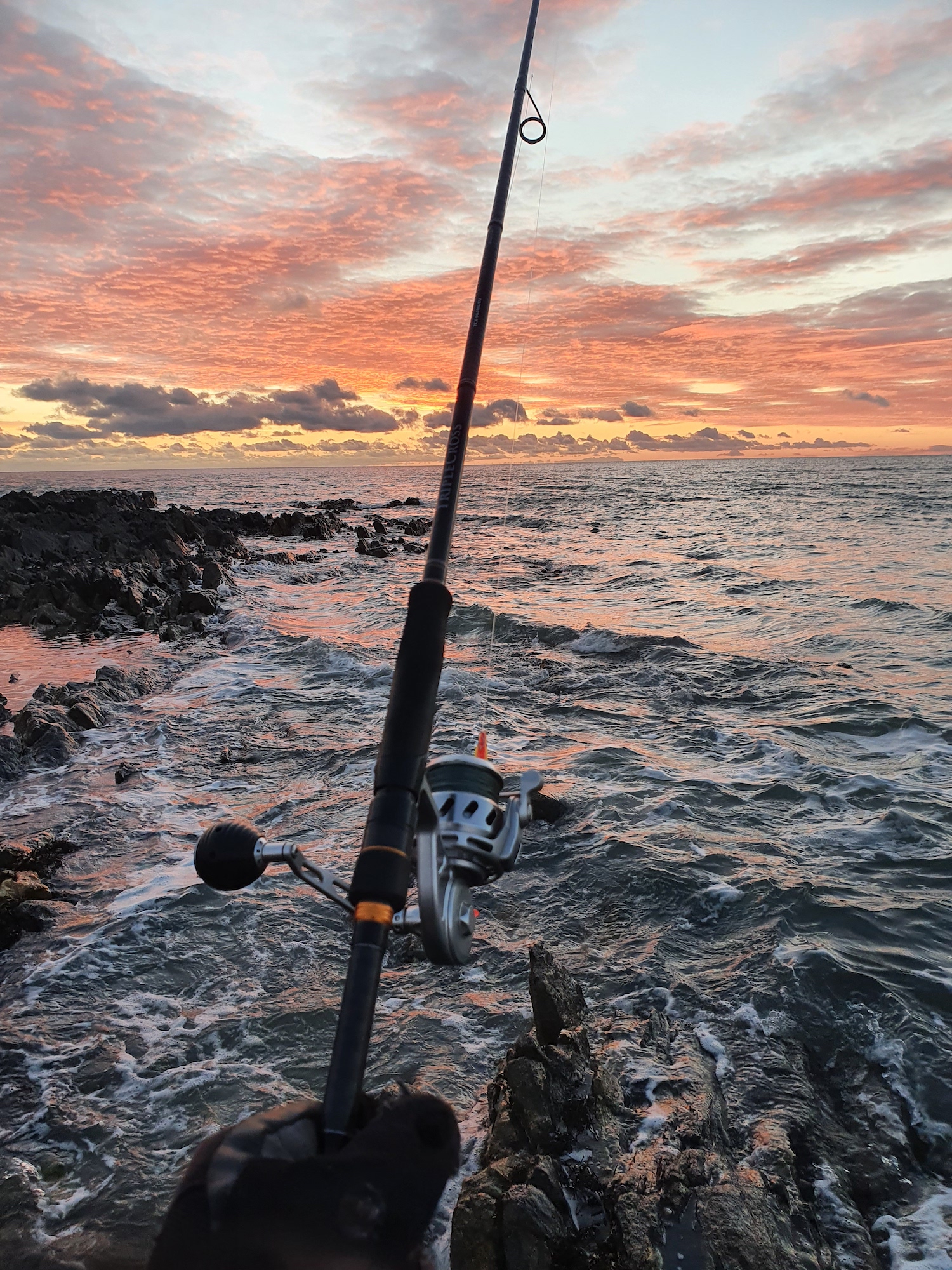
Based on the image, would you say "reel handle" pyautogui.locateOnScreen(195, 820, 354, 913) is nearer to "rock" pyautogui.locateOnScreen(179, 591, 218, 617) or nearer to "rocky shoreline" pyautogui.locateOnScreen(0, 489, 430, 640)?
"rocky shoreline" pyautogui.locateOnScreen(0, 489, 430, 640)

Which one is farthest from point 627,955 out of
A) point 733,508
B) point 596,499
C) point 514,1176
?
point 596,499

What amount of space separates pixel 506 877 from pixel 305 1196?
4.41m

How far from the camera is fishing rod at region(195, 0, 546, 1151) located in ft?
5.98

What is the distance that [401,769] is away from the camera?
2.29 m

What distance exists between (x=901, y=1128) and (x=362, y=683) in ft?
27.9

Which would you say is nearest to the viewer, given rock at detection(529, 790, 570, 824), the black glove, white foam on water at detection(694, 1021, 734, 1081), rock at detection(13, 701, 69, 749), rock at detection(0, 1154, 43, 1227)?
the black glove

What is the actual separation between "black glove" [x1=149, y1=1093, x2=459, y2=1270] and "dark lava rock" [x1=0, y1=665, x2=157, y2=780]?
692 cm

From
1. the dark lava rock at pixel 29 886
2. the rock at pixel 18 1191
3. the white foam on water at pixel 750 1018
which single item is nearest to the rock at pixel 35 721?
the dark lava rock at pixel 29 886

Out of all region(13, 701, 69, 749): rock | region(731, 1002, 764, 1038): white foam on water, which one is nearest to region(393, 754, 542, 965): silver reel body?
region(731, 1002, 764, 1038): white foam on water

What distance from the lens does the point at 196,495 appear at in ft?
240

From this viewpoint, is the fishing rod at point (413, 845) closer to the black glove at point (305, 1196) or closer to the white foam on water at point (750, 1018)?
the black glove at point (305, 1196)

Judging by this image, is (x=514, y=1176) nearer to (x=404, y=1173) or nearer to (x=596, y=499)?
(x=404, y=1173)

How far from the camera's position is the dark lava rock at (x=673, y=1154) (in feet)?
7.98

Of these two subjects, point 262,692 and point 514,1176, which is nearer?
point 514,1176
